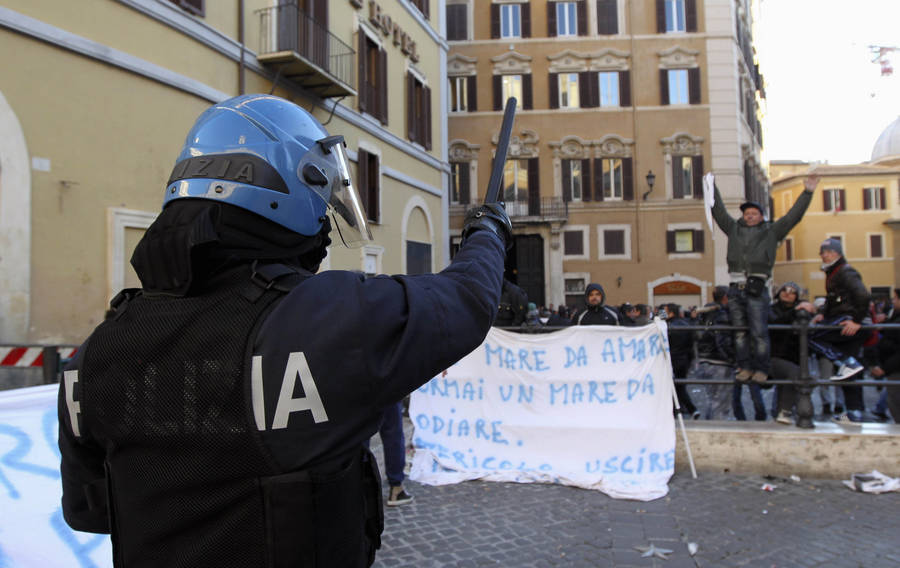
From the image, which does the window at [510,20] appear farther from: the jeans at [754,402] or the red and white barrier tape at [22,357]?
the red and white barrier tape at [22,357]

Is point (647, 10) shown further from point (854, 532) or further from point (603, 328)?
point (854, 532)

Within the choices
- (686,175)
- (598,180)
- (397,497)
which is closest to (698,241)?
(686,175)

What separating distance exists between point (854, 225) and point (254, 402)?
53.0 meters

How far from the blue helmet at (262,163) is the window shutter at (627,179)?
92.2ft

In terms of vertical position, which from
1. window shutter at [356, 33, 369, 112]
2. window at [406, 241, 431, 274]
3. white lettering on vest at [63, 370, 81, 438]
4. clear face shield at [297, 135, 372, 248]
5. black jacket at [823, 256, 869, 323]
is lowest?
white lettering on vest at [63, 370, 81, 438]

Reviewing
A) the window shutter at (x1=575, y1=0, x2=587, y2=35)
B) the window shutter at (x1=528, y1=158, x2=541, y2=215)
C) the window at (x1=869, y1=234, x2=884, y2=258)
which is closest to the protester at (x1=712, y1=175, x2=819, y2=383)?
the window shutter at (x1=528, y1=158, x2=541, y2=215)

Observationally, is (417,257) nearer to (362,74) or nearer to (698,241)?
(362,74)

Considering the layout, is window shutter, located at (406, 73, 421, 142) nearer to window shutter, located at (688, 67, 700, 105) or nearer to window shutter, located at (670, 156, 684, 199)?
window shutter, located at (670, 156, 684, 199)

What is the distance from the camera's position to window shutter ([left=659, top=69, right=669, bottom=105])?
2867 centimetres

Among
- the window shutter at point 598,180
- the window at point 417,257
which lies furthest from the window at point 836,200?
the window at point 417,257

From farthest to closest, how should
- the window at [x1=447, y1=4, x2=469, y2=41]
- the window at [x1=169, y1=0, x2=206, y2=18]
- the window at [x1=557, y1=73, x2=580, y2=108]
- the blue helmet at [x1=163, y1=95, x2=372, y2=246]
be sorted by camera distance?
the window at [x1=447, y1=4, x2=469, y2=41] → the window at [x1=557, y1=73, x2=580, y2=108] → the window at [x1=169, y1=0, x2=206, y2=18] → the blue helmet at [x1=163, y1=95, x2=372, y2=246]

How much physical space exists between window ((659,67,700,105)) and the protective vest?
99.0 ft

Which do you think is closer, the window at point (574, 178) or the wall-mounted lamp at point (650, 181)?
the wall-mounted lamp at point (650, 181)

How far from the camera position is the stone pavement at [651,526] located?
4.06m
